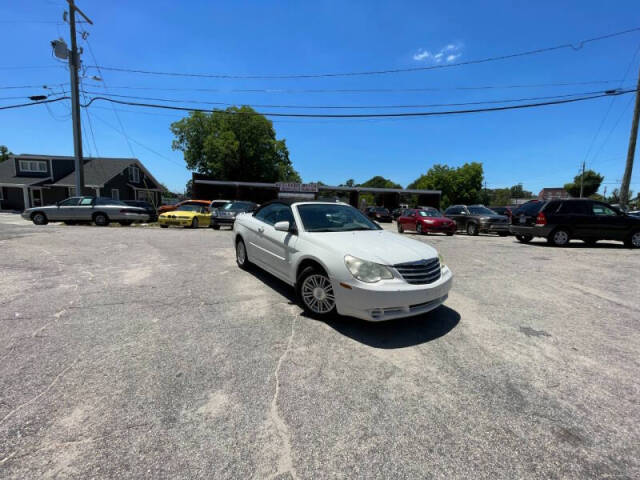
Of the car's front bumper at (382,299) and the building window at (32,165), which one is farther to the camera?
the building window at (32,165)

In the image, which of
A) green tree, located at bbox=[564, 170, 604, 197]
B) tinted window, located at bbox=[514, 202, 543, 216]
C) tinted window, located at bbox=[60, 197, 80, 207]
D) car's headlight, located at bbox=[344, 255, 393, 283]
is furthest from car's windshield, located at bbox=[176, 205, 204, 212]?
green tree, located at bbox=[564, 170, 604, 197]

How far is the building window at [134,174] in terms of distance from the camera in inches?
1347

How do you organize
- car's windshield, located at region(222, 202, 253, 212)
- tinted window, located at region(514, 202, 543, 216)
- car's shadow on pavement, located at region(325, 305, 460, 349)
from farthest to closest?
car's windshield, located at region(222, 202, 253, 212)
tinted window, located at region(514, 202, 543, 216)
car's shadow on pavement, located at region(325, 305, 460, 349)

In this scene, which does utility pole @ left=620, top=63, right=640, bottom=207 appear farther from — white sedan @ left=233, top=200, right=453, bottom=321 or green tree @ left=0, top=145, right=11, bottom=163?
green tree @ left=0, top=145, right=11, bottom=163

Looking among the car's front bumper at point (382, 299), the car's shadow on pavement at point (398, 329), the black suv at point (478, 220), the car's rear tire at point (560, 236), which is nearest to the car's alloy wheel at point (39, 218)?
the car's shadow on pavement at point (398, 329)

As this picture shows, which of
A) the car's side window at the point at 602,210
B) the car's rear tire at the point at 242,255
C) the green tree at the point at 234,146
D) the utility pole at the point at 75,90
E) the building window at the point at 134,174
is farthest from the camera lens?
the green tree at the point at 234,146

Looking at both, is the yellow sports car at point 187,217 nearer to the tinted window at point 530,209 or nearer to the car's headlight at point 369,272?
the tinted window at point 530,209

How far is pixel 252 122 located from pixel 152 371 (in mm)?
41310

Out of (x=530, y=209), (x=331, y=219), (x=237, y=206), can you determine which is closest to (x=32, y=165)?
(x=237, y=206)

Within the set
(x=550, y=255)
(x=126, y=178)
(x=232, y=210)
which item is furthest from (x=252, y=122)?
(x=550, y=255)

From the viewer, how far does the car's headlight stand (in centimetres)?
333

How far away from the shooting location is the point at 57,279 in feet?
17.3

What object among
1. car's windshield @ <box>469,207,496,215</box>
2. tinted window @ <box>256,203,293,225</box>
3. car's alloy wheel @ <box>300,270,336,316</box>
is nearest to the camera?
car's alloy wheel @ <box>300,270,336,316</box>

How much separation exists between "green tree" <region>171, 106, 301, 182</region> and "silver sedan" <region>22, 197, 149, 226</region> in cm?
2395
